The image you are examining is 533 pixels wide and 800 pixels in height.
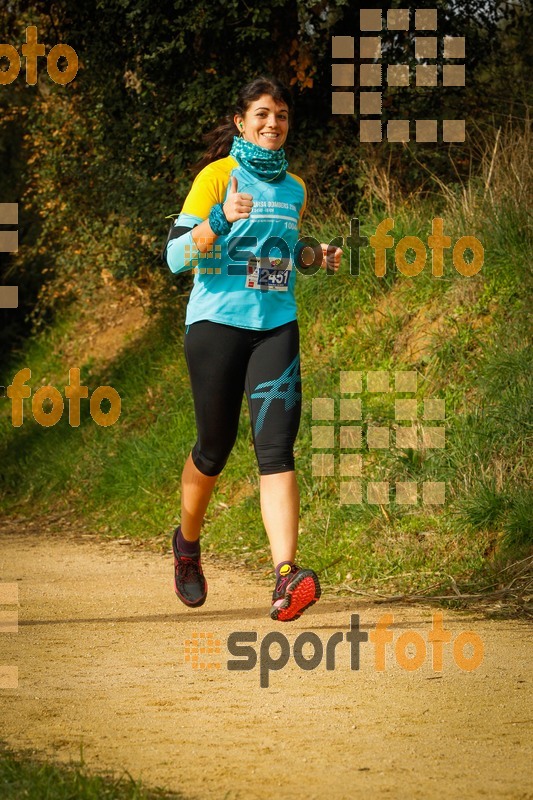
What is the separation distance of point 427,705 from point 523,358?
3761 mm

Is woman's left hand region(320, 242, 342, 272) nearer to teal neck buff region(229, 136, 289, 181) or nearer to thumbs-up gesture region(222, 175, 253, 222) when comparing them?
teal neck buff region(229, 136, 289, 181)

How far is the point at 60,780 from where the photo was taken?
350cm

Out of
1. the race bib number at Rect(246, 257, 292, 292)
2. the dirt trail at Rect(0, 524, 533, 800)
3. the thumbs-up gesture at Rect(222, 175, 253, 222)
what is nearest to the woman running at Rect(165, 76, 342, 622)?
the race bib number at Rect(246, 257, 292, 292)

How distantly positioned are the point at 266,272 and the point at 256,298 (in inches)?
4.8

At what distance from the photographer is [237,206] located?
4891 millimetres

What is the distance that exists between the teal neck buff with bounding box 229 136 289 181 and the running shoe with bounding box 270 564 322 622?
5.84 feet

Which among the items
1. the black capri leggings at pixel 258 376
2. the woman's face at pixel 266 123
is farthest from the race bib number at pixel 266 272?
the woman's face at pixel 266 123

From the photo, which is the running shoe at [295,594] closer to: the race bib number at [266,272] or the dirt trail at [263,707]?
the dirt trail at [263,707]

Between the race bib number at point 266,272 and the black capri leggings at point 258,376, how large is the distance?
0.67 ft

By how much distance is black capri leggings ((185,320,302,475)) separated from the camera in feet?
17.1

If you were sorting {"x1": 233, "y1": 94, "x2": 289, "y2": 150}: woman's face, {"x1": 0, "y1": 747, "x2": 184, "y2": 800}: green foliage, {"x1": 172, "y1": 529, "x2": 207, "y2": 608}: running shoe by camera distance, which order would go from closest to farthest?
{"x1": 0, "y1": 747, "x2": 184, "y2": 800}: green foliage < {"x1": 233, "y1": 94, "x2": 289, "y2": 150}: woman's face < {"x1": 172, "y1": 529, "x2": 207, "y2": 608}: running shoe

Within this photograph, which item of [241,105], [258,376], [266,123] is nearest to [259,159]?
[266,123]

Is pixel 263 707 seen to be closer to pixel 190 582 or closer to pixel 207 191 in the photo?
pixel 190 582

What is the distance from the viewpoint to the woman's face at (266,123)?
5332 millimetres
